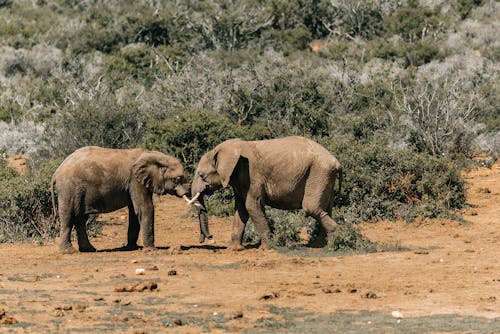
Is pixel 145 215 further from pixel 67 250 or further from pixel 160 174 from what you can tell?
pixel 67 250

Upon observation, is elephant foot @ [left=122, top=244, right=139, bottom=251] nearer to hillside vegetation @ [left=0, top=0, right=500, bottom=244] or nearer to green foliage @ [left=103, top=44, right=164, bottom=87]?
hillside vegetation @ [left=0, top=0, right=500, bottom=244]

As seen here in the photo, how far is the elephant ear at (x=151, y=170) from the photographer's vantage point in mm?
14086

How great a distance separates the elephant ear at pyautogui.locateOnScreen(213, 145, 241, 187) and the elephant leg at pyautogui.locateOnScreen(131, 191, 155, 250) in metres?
1.13

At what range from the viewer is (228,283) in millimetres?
11125

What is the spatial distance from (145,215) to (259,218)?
158 cm

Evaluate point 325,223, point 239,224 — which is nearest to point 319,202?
point 325,223

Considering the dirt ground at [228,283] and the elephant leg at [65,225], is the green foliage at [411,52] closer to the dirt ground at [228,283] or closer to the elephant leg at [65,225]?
the dirt ground at [228,283]

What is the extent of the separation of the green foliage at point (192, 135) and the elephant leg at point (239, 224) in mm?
5704

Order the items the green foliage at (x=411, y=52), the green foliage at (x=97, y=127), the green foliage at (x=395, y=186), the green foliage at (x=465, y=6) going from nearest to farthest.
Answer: the green foliage at (x=395, y=186)
the green foliage at (x=97, y=127)
the green foliage at (x=411, y=52)
the green foliage at (x=465, y=6)

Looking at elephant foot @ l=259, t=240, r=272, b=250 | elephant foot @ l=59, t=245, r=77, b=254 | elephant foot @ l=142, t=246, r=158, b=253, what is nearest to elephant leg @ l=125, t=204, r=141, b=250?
elephant foot @ l=142, t=246, r=158, b=253

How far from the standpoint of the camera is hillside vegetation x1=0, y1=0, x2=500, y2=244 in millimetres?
17500

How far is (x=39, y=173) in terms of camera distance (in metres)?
17.9

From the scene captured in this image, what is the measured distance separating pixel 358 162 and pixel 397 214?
140cm

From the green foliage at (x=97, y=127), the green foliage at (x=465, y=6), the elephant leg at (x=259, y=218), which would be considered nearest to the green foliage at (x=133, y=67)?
the green foliage at (x=97, y=127)
